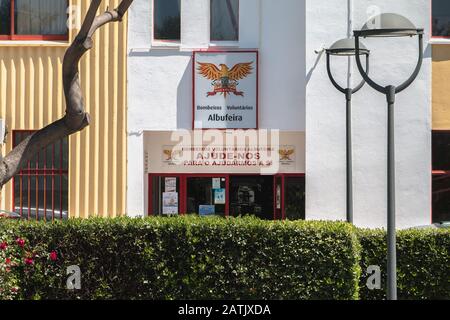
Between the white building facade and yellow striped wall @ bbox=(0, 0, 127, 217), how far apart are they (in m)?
0.29

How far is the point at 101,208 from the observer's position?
18.7 metres

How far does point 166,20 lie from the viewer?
19.4 meters

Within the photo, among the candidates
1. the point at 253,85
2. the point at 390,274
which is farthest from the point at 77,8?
the point at 390,274

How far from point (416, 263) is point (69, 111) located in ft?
16.9

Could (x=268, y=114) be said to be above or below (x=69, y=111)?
above

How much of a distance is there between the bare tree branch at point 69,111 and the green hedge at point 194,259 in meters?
1.13

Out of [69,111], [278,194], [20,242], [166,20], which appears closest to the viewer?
[69,111]

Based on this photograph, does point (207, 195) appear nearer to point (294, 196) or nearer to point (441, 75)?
point (294, 196)

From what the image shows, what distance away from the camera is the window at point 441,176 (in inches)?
744

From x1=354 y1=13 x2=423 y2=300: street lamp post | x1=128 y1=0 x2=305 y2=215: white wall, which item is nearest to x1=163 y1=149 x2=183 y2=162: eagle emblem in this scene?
x1=128 y1=0 x2=305 y2=215: white wall

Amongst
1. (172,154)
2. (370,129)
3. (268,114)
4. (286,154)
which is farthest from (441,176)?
(172,154)

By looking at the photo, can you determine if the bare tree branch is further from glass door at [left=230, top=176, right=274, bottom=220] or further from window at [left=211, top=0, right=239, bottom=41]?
glass door at [left=230, top=176, right=274, bottom=220]

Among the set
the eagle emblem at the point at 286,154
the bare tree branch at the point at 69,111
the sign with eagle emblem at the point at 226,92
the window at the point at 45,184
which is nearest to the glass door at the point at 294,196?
the eagle emblem at the point at 286,154

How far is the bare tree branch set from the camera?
11016 millimetres
